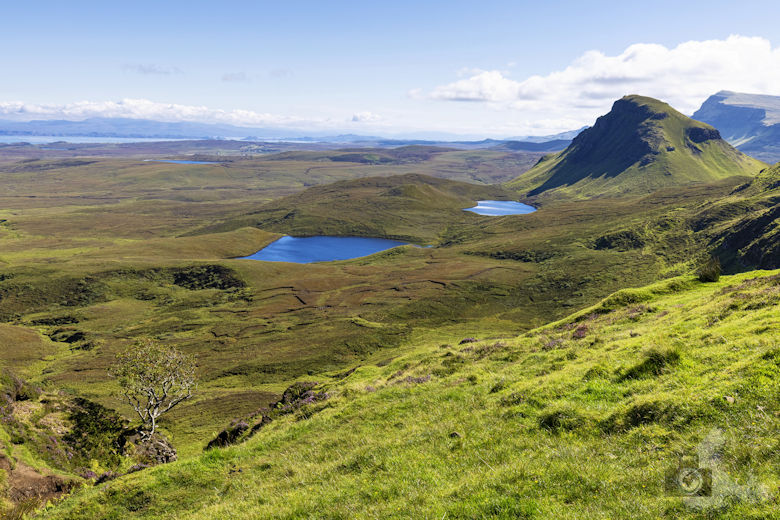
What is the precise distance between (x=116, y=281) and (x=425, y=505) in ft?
574

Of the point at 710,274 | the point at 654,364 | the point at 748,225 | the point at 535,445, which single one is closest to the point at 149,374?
the point at 535,445

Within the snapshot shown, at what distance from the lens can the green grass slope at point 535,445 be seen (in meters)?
11.2

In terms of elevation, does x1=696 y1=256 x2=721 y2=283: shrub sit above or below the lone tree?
above

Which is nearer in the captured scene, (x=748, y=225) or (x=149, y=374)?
→ (x=149, y=374)

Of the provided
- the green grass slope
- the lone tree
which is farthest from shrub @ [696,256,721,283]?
the lone tree

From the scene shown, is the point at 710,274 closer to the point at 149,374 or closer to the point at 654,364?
the point at 654,364

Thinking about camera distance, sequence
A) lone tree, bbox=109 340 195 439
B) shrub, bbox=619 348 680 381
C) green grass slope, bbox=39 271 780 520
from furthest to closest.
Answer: lone tree, bbox=109 340 195 439 → shrub, bbox=619 348 680 381 → green grass slope, bbox=39 271 780 520

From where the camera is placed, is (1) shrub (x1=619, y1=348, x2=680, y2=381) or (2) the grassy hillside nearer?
(1) shrub (x1=619, y1=348, x2=680, y2=381)

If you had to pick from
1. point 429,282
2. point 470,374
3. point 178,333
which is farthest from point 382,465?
point 429,282

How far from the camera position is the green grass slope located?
11.2 meters

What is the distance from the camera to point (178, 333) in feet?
352

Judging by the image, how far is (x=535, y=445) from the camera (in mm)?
15359

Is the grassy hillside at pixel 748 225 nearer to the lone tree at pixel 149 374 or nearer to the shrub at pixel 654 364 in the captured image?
the shrub at pixel 654 364

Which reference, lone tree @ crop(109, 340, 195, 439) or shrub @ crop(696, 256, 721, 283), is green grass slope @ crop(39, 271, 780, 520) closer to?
shrub @ crop(696, 256, 721, 283)
